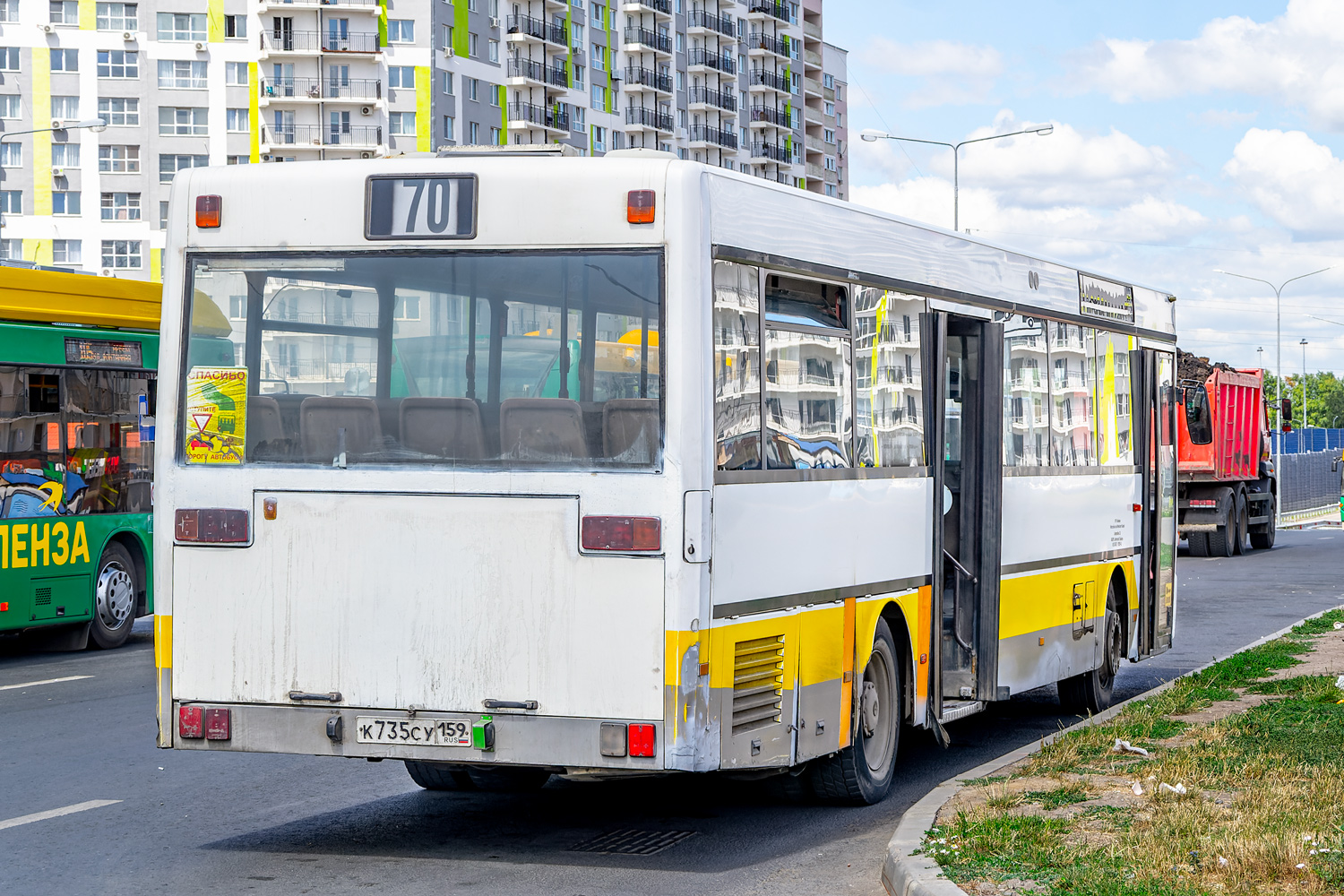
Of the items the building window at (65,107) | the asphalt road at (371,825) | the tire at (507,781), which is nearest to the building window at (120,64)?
the building window at (65,107)

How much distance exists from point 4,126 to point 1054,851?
92794mm

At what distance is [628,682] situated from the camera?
718 centimetres

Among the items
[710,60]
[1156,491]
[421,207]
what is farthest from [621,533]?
[710,60]

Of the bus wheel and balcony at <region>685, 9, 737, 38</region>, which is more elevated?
balcony at <region>685, 9, 737, 38</region>

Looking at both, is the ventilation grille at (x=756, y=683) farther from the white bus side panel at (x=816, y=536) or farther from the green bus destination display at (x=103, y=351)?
the green bus destination display at (x=103, y=351)

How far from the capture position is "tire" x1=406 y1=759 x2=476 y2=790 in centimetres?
941

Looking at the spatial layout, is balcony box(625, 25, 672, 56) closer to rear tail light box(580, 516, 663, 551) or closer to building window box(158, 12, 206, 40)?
building window box(158, 12, 206, 40)

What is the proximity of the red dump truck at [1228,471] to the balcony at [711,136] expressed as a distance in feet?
265

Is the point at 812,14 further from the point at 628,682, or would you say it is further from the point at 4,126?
the point at 628,682

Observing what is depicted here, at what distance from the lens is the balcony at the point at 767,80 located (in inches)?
4831

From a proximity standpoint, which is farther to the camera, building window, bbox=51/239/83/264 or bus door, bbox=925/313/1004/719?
building window, bbox=51/239/83/264

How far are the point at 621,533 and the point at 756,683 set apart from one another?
0.98 metres

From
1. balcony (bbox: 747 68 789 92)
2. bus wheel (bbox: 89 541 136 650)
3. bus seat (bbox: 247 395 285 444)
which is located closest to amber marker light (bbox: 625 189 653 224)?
bus seat (bbox: 247 395 285 444)

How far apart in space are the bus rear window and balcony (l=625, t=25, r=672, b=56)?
102m
